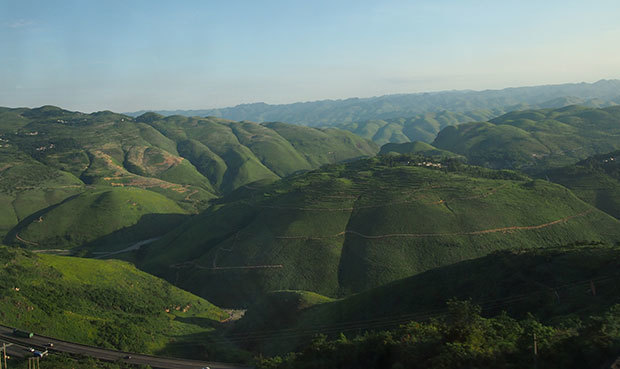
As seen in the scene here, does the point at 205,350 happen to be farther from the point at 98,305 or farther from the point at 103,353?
the point at 98,305

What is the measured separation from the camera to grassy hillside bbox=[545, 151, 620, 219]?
11712cm

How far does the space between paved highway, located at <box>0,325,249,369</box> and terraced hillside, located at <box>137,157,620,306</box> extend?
4405 cm

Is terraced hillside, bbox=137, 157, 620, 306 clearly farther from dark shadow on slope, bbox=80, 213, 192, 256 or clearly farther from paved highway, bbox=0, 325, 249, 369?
paved highway, bbox=0, 325, 249, 369

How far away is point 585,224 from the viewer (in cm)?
10219

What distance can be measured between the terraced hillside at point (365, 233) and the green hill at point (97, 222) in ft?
88.0

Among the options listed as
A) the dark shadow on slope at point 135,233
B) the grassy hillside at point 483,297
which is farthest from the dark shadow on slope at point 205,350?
the dark shadow on slope at point 135,233

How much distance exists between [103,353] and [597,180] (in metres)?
147

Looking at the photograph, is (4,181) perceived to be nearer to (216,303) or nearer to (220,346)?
(216,303)

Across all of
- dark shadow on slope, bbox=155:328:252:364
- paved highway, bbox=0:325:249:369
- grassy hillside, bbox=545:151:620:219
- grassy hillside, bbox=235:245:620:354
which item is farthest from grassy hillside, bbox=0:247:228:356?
grassy hillside, bbox=545:151:620:219

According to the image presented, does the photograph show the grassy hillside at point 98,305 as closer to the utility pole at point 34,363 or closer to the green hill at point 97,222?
the utility pole at point 34,363

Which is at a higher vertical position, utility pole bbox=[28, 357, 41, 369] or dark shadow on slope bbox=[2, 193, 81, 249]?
Result: utility pole bbox=[28, 357, 41, 369]

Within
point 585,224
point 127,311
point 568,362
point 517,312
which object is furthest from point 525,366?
point 585,224

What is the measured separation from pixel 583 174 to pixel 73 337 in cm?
15509

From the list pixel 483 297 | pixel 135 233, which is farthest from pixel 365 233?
pixel 135 233
